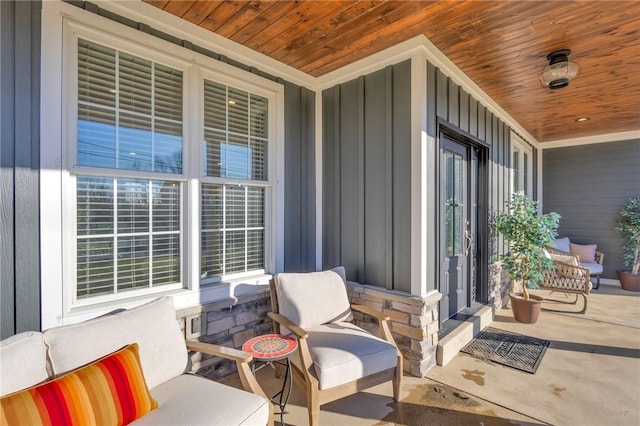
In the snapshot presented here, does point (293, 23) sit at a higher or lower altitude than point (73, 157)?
higher

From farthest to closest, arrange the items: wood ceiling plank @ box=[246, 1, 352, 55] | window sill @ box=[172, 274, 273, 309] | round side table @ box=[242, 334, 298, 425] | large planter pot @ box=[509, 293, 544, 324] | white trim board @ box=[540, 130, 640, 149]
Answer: white trim board @ box=[540, 130, 640, 149] → large planter pot @ box=[509, 293, 544, 324] → window sill @ box=[172, 274, 273, 309] → wood ceiling plank @ box=[246, 1, 352, 55] → round side table @ box=[242, 334, 298, 425]

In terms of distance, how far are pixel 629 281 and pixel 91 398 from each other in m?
7.73

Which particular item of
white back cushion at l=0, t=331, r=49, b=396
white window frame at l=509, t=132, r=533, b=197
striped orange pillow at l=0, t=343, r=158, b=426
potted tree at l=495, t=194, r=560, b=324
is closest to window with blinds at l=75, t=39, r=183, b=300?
white back cushion at l=0, t=331, r=49, b=396

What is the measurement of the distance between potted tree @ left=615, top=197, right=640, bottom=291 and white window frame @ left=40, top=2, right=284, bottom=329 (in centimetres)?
693

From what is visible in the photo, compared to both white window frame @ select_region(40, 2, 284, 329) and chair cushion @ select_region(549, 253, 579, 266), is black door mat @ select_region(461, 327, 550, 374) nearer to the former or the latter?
chair cushion @ select_region(549, 253, 579, 266)

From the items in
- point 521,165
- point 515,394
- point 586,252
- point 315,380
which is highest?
point 521,165

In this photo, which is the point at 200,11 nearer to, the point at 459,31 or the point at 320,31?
the point at 320,31

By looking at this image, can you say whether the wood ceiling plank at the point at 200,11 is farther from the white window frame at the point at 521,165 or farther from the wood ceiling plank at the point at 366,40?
the white window frame at the point at 521,165

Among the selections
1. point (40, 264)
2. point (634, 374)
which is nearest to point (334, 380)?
point (40, 264)

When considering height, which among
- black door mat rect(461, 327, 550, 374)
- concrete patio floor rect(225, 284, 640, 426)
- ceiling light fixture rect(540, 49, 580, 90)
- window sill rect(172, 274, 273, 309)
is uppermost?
ceiling light fixture rect(540, 49, 580, 90)

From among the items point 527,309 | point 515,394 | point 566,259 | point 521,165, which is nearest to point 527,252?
point 527,309

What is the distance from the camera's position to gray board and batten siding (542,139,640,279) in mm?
5750

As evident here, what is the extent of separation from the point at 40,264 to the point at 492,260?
4.82m

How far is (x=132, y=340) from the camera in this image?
1.65 meters
